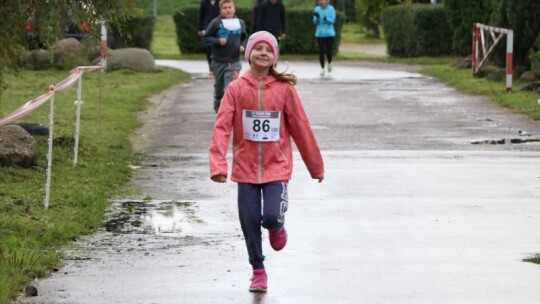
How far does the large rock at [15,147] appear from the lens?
495 inches

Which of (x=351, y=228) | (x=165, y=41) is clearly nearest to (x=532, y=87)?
(x=351, y=228)

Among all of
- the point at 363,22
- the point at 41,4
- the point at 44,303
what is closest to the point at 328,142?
the point at 41,4

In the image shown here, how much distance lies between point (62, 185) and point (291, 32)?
26.0m

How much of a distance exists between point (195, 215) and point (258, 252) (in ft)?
8.88

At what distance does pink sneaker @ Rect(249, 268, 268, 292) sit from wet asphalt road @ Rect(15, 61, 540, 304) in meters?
0.07

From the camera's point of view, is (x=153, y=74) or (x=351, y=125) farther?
(x=153, y=74)

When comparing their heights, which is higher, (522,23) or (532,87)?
(522,23)

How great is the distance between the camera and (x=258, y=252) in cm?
790

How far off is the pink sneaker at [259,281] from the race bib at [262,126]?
757 millimetres

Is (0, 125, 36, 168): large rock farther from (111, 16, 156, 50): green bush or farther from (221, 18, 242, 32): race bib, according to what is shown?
(111, 16, 156, 50): green bush

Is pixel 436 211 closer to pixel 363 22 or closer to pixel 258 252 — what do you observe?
pixel 258 252

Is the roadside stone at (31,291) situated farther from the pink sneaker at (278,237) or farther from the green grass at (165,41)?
the green grass at (165,41)

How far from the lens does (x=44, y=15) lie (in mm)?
12750

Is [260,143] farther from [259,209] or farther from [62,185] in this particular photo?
[62,185]
